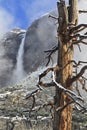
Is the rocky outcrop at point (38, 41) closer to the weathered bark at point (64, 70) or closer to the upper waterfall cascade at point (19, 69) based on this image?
the upper waterfall cascade at point (19, 69)

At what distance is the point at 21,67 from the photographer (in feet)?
466

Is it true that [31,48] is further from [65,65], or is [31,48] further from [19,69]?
[65,65]

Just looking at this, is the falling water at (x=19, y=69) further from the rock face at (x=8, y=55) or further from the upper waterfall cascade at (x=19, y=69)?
the rock face at (x=8, y=55)

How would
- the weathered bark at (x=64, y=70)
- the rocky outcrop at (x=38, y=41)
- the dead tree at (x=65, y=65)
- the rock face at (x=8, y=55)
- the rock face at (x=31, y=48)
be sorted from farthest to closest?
the rock face at (x=8, y=55)
the rock face at (x=31, y=48)
the rocky outcrop at (x=38, y=41)
the weathered bark at (x=64, y=70)
the dead tree at (x=65, y=65)

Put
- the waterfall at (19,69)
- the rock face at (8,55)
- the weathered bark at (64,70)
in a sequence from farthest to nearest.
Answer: the rock face at (8,55)
the waterfall at (19,69)
the weathered bark at (64,70)

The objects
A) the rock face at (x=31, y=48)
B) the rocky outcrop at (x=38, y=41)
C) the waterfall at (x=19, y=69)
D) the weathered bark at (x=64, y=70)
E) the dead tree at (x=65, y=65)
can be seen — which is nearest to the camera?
the dead tree at (x=65, y=65)

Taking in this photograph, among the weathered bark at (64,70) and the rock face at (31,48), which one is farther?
the rock face at (31,48)

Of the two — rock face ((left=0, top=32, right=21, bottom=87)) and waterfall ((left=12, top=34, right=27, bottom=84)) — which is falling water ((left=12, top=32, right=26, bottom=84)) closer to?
waterfall ((left=12, top=34, right=27, bottom=84))

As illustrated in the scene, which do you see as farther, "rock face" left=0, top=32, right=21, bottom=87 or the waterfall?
"rock face" left=0, top=32, right=21, bottom=87

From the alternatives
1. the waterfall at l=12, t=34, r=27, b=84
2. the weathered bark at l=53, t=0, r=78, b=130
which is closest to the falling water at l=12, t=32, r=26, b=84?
the waterfall at l=12, t=34, r=27, b=84

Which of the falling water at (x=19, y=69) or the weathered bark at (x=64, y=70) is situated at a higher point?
the weathered bark at (x=64, y=70)

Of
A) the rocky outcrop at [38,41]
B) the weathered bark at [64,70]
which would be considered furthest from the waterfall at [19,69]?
the weathered bark at [64,70]

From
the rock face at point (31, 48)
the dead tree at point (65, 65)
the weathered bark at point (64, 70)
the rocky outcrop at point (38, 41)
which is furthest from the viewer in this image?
the rock face at point (31, 48)

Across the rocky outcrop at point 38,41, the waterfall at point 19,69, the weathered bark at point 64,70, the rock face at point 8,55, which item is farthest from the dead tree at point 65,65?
the rock face at point 8,55
